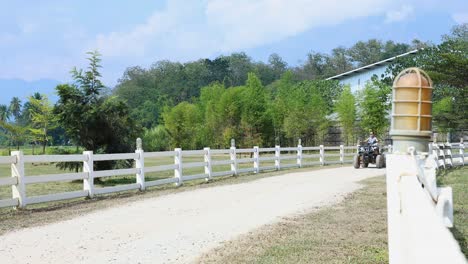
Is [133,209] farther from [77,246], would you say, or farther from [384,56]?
[384,56]

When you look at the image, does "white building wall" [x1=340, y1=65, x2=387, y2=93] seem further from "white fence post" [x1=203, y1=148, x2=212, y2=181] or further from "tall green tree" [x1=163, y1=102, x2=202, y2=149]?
"white fence post" [x1=203, y1=148, x2=212, y2=181]

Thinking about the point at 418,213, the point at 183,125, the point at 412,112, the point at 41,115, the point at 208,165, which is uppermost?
the point at 41,115

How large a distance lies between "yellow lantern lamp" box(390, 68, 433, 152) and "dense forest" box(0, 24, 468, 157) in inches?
675

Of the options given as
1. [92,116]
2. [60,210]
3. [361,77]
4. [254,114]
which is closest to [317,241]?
[60,210]

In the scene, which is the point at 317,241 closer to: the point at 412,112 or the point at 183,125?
the point at 412,112

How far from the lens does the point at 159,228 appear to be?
7.84 m

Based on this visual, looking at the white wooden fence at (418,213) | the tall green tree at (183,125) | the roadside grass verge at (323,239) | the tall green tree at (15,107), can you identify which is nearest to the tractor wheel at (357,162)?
the roadside grass verge at (323,239)

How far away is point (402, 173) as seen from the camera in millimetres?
2977

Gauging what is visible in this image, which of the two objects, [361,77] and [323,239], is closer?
[323,239]

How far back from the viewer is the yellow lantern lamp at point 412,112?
3172 mm

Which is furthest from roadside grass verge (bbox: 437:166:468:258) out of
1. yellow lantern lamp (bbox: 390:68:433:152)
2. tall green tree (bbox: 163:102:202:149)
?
tall green tree (bbox: 163:102:202:149)

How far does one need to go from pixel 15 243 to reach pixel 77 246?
909 mm

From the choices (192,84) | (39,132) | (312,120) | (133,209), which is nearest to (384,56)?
(192,84)

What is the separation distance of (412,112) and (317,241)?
388cm
